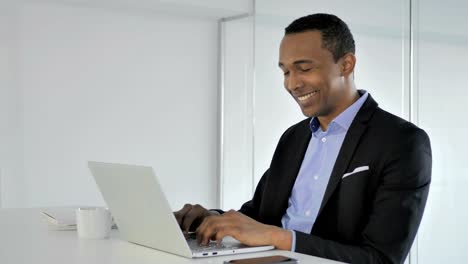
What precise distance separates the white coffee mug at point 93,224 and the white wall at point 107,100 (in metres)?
3.01

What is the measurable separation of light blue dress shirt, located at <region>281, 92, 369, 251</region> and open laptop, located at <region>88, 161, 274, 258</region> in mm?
375

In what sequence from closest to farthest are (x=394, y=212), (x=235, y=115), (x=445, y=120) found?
(x=394, y=212), (x=445, y=120), (x=235, y=115)

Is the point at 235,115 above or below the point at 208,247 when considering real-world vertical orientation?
above

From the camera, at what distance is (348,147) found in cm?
205

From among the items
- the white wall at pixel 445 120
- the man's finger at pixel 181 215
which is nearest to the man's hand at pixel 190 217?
the man's finger at pixel 181 215

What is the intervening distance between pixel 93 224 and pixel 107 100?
3.41 meters

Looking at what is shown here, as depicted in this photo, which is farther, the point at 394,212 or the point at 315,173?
the point at 315,173

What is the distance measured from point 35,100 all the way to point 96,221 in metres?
3.18

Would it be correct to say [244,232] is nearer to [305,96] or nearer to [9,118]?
[305,96]

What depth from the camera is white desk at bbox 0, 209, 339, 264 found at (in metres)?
1.55

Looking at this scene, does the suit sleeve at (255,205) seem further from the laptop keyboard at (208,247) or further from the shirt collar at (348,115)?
the laptop keyboard at (208,247)

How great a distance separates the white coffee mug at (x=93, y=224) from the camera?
6.16 ft

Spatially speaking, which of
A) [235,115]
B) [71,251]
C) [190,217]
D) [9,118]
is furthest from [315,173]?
[235,115]

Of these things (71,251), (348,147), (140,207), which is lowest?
(71,251)
